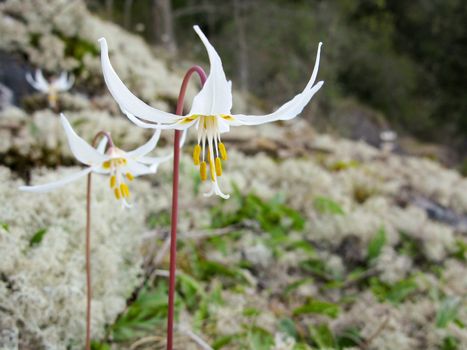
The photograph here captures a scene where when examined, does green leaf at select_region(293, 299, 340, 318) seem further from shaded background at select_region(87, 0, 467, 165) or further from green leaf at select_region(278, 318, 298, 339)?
shaded background at select_region(87, 0, 467, 165)

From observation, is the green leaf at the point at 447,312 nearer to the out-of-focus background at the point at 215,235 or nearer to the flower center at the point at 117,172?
the out-of-focus background at the point at 215,235

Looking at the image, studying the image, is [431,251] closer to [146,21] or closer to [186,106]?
[186,106]

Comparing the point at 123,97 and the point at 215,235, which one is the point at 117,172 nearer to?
the point at 123,97

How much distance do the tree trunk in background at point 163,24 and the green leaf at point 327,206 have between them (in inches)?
218

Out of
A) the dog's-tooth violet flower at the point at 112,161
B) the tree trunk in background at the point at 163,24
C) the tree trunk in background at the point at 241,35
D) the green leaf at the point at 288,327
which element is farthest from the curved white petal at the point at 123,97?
the tree trunk in background at the point at 241,35

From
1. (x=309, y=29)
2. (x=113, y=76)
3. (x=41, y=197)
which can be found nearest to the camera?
(x=113, y=76)

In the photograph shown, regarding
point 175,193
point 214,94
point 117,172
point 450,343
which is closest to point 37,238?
point 117,172

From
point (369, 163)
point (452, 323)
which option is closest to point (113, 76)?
point (452, 323)

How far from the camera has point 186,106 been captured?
16.8 ft

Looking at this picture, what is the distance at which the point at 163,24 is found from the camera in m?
7.64

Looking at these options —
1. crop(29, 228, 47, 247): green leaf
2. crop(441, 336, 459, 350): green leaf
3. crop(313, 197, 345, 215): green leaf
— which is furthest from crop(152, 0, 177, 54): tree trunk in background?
crop(441, 336, 459, 350): green leaf

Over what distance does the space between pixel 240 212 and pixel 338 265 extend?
2.22ft

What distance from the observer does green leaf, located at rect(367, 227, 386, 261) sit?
103 inches

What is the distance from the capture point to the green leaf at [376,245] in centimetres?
262
